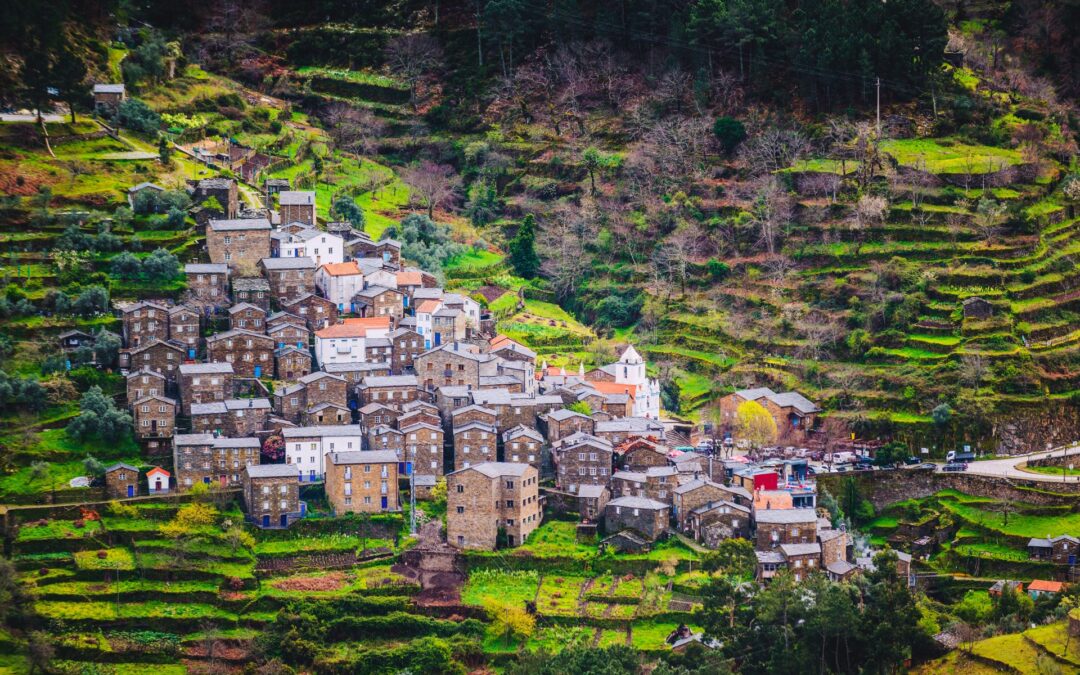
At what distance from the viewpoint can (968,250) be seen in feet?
314

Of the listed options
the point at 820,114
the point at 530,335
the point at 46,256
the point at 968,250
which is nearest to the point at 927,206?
the point at 968,250

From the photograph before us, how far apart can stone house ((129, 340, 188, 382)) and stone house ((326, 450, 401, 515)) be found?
9.90 metres

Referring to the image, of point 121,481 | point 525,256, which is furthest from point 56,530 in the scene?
point 525,256

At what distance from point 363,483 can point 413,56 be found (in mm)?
46301

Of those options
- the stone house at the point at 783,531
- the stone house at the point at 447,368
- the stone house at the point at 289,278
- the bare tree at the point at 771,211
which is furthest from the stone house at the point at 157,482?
the bare tree at the point at 771,211

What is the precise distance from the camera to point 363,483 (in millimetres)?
82188

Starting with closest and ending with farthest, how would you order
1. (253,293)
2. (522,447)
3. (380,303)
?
(522,447), (253,293), (380,303)

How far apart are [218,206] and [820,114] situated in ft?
→ 105

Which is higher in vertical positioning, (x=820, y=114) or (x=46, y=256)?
(x=820, y=114)

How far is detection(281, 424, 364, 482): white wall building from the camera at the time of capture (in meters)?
83.9

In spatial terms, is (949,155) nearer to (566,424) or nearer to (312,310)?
(566,424)

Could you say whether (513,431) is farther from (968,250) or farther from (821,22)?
(821,22)

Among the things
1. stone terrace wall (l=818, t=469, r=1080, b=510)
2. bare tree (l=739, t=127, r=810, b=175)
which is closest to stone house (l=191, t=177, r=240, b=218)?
bare tree (l=739, t=127, r=810, b=175)

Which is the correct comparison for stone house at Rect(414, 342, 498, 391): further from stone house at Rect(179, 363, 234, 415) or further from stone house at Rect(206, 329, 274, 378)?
stone house at Rect(179, 363, 234, 415)
